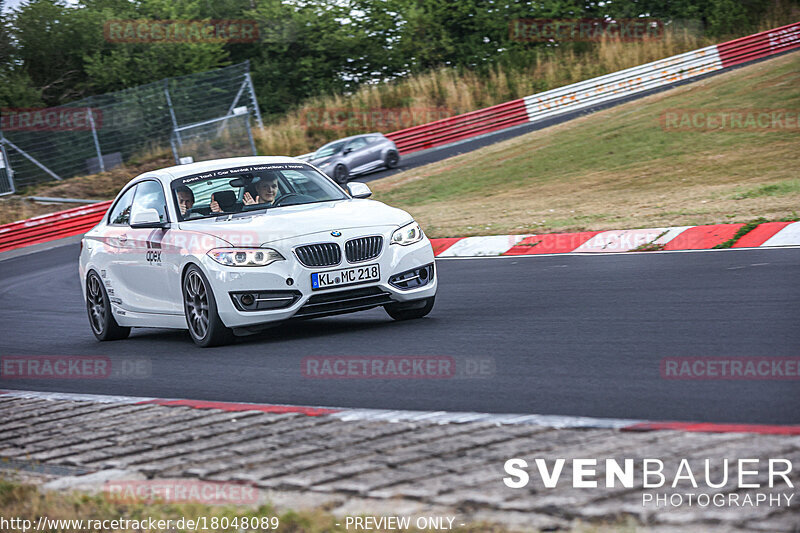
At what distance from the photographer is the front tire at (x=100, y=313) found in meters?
10.8

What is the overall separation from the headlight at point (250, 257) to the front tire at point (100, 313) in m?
2.61

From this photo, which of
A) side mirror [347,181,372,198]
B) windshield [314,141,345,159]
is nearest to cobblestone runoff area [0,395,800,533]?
side mirror [347,181,372,198]

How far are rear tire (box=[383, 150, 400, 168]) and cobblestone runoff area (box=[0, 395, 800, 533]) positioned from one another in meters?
27.1

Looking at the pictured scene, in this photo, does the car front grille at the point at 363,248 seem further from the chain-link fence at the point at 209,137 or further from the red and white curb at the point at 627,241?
the chain-link fence at the point at 209,137

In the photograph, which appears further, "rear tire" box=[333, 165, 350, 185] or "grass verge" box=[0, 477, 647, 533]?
"rear tire" box=[333, 165, 350, 185]

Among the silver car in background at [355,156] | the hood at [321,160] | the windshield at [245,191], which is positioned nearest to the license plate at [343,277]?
the windshield at [245,191]

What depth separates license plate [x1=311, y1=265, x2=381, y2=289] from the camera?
8625 millimetres

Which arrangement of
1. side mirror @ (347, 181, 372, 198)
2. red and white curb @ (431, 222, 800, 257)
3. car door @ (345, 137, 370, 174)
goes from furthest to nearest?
car door @ (345, 137, 370, 174)
red and white curb @ (431, 222, 800, 257)
side mirror @ (347, 181, 372, 198)

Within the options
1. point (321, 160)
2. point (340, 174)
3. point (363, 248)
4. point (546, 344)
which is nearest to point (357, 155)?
point (321, 160)

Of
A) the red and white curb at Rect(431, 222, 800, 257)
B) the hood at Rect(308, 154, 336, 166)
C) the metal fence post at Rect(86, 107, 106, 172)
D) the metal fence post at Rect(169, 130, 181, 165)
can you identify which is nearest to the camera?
the red and white curb at Rect(431, 222, 800, 257)

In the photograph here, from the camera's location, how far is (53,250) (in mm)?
→ 25484

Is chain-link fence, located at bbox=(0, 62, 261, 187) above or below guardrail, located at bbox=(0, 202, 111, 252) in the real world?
above

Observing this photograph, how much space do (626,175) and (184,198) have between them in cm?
1331

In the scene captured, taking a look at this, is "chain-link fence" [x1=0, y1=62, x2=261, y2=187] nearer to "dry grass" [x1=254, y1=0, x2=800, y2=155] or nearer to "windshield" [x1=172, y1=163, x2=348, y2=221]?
"dry grass" [x1=254, y1=0, x2=800, y2=155]
